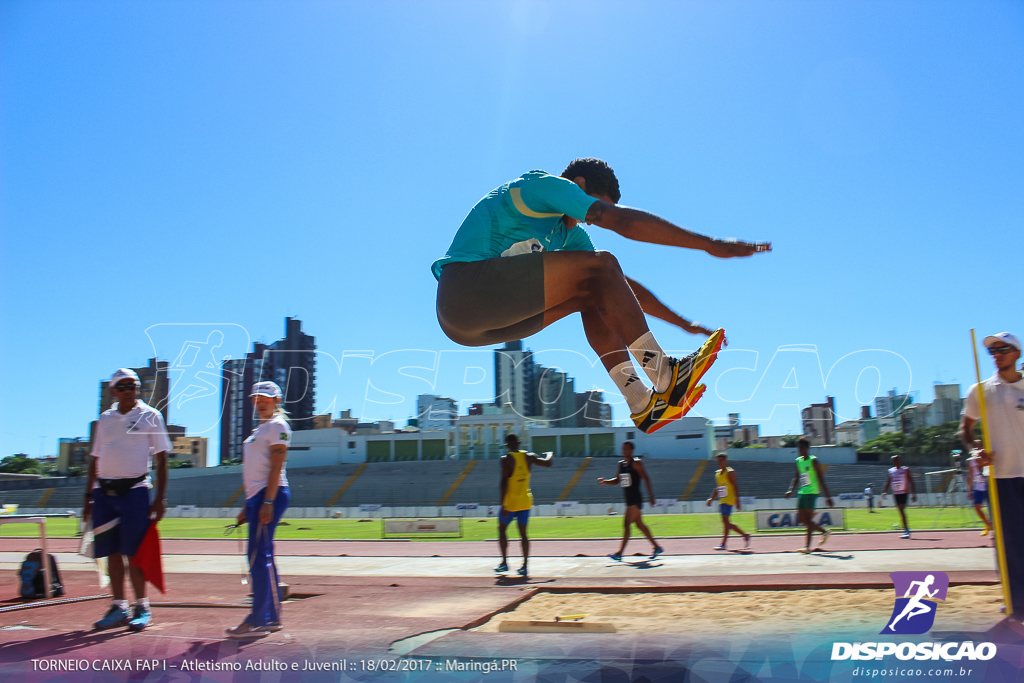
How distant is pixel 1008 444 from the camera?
13.6 feet

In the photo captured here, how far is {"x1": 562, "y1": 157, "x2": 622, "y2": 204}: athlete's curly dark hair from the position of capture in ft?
9.48

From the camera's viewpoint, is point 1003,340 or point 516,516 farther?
point 516,516

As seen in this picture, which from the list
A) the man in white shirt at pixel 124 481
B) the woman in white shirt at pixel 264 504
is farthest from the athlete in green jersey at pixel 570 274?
the man in white shirt at pixel 124 481

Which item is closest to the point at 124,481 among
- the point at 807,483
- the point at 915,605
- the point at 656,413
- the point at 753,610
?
the point at 656,413

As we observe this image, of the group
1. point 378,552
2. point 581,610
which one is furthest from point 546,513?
point 581,610

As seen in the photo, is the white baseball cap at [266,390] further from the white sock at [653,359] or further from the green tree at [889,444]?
the green tree at [889,444]

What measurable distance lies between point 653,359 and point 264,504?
2.81 metres

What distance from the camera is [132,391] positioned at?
4574 mm

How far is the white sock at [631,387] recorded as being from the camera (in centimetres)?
274

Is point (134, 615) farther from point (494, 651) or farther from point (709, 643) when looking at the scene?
point (709, 643)

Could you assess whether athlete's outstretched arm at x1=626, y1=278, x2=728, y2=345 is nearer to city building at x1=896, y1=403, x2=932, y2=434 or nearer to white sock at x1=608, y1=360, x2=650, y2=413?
white sock at x1=608, y1=360, x2=650, y2=413

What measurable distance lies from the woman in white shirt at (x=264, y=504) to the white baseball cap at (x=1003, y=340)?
4728 millimetres

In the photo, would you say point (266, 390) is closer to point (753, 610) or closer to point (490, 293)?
point (490, 293)

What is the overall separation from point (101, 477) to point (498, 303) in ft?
12.0
